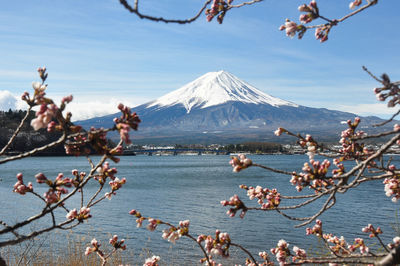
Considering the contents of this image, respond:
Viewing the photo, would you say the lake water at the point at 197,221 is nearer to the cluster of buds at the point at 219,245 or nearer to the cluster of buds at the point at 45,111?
the cluster of buds at the point at 219,245

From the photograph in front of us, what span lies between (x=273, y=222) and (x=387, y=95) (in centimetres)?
1979

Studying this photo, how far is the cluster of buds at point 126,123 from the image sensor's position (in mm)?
1673

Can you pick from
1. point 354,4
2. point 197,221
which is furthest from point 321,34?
point 197,221

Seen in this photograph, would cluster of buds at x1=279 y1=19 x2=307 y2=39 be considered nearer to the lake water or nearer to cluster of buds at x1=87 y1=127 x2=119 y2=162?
cluster of buds at x1=87 y1=127 x2=119 y2=162

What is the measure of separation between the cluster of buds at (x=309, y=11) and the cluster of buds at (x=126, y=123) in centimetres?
127

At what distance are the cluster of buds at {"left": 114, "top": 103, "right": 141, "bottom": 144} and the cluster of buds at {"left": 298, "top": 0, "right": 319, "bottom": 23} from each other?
50.1 inches

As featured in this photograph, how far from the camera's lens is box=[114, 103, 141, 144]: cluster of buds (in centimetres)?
167

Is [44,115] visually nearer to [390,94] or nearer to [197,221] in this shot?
[390,94]

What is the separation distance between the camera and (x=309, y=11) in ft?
7.86

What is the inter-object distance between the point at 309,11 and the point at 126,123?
138 centimetres

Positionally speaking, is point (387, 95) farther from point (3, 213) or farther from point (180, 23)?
point (3, 213)

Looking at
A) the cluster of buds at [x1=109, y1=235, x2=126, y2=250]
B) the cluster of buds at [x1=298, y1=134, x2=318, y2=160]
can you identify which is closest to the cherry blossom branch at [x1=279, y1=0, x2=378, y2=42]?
the cluster of buds at [x1=298, y1=134, x2=318, y2=160]

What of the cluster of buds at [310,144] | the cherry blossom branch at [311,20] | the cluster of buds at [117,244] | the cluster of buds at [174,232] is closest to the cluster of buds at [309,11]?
the cherry blossom branch at [311,20]

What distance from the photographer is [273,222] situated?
21250 mm
